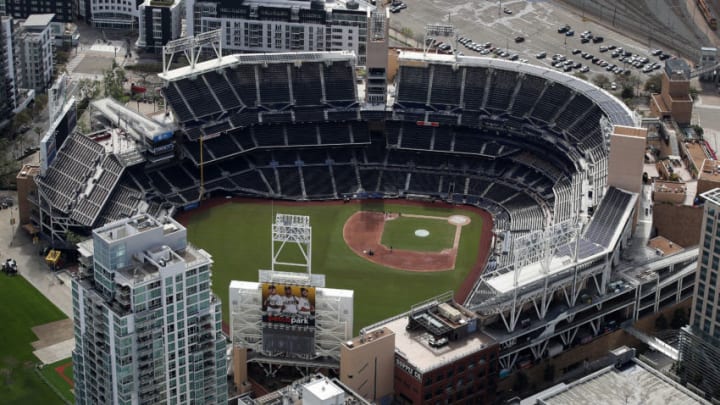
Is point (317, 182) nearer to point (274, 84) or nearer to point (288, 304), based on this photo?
point (274, 84)

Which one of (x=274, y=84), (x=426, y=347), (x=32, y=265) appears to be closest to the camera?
(x=426, y=347)

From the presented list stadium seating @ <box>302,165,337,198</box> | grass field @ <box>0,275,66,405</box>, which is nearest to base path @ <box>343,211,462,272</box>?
stadium seating @ <box>302,165,337,198</box>

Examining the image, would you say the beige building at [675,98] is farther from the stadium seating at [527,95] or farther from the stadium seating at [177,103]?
the stadium seating at [177,103]

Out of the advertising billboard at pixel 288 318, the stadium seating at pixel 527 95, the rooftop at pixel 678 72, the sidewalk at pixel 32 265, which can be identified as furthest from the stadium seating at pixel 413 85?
the advertising billboard at pixel 288 318

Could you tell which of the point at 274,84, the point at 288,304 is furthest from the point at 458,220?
the point at 288,304

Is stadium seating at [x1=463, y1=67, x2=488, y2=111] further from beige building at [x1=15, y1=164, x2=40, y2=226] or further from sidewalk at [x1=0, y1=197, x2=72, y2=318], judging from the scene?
sidewalk at [x1=0, y1=197, x2=72, y2=318]

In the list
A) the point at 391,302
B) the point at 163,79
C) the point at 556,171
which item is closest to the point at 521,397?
the point at 391,302

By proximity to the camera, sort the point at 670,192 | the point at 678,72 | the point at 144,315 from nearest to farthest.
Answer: the point at 144,315 → the point at 670,192 → the point at 678,72
